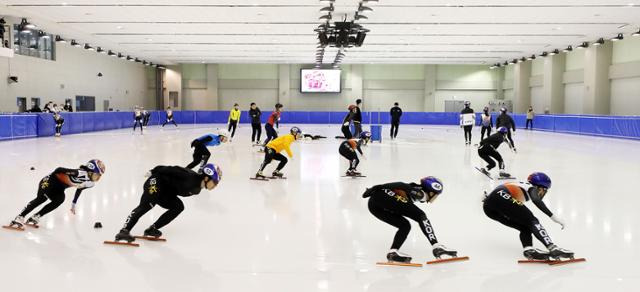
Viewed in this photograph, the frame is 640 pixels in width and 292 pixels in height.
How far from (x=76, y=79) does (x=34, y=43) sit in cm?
447

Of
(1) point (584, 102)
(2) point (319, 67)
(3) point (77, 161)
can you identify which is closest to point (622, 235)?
(3) point (77, 161)

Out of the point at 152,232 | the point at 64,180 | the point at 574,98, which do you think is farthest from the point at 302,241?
the point at 574,98

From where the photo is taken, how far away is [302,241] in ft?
18.0

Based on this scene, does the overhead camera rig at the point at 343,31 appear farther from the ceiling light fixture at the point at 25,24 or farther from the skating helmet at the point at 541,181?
the skating helmet at the point at 541,181

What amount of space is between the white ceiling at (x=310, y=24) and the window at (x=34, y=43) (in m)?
1.45

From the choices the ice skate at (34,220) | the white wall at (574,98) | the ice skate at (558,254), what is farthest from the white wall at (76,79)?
the white wall at (574,98)

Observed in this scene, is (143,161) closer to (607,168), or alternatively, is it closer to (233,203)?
(233,203)

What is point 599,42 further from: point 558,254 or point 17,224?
point 17,224

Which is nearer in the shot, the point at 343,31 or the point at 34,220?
the point at 34,220

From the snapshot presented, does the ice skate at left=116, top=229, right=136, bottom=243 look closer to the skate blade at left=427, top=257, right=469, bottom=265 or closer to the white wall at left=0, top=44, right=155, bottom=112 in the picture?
the skate blade at left=427, top=257, right=469, bottom=265

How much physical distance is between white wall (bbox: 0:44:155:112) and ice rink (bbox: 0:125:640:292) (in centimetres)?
1617

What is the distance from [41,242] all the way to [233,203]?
2696mm

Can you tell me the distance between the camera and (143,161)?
12859 millimetres

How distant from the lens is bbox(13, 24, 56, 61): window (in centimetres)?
2540
